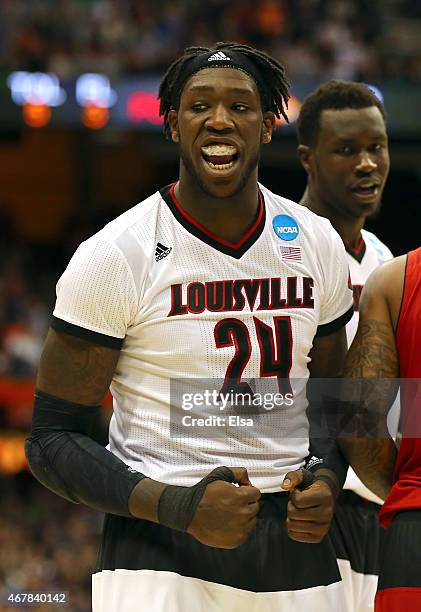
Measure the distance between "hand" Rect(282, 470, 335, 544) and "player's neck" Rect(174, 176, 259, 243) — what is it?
0.68m

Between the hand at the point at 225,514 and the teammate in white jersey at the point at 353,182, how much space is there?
1182mm

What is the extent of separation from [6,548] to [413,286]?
8.64 m

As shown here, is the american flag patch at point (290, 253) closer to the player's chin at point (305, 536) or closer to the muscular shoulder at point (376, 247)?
the player's chin at point (305, 536)

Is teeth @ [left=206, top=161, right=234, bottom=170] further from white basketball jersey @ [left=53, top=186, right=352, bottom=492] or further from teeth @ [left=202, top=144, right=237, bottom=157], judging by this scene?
white basketball jersey @ [left=53, top=186, right=352, bottom=492]

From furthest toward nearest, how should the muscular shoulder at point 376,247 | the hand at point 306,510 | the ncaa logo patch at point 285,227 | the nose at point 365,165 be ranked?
the muscular shoulder at point 376,247 → the nose at point 365,165 → the ncaa logo patch at point 285,227 → the hand at point 306,510

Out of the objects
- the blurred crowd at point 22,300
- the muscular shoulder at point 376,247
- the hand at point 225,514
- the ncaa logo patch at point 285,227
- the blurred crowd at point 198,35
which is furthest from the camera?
the blurred crowd at point 198,35

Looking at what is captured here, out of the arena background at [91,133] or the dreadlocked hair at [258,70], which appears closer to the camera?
A: the dreadlocked hair at [258,70]

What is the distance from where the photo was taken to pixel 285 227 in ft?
10.0

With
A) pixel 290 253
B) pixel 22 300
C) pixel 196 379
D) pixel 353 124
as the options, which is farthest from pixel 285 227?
pixel 22 300

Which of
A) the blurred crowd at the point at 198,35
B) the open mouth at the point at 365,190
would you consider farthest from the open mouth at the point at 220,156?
the blurred crowd at the point at 198,35

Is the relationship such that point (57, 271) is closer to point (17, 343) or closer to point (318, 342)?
point (17, 343)

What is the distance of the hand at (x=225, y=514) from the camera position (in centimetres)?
261

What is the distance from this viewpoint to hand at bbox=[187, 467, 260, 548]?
8.55ft

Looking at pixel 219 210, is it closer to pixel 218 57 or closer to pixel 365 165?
pixel 218 57
